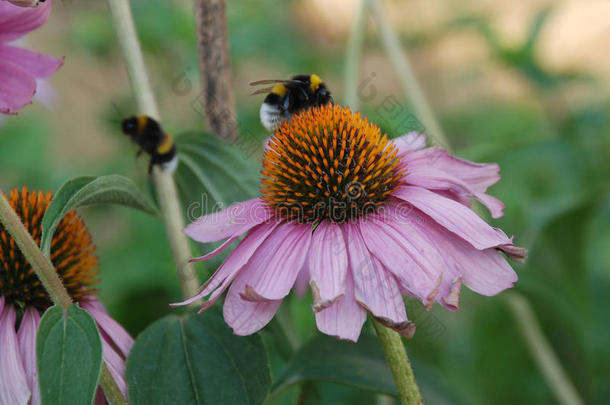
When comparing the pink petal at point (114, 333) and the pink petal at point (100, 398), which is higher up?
the pink petal at point (114, 333)

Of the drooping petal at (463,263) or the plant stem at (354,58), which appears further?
the plant stem at (354,58)

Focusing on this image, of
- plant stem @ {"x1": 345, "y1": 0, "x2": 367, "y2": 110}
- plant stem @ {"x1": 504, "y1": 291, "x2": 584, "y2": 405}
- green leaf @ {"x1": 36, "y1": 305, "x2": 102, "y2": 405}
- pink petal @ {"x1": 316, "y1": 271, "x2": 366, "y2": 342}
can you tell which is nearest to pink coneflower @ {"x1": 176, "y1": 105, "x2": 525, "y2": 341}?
pink petal @ {"x1": 316, "y1": 271, "x2": 366, "y2": 342}

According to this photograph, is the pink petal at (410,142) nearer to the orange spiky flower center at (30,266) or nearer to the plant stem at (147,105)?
the plant stem at (147,105)

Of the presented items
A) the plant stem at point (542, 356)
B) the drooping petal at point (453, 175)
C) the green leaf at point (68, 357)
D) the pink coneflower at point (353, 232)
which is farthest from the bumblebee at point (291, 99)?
the plant stem at point (542, 356)

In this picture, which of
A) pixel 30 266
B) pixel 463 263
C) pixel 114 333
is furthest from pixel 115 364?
pixel 463 263

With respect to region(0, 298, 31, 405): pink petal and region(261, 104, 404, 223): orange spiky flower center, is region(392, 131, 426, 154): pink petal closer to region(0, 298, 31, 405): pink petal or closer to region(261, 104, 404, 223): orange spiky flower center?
region(261, 104, 404, 223): orange spiky flower center

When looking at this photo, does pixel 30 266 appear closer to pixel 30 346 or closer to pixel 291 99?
pixel 30 346
